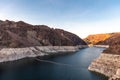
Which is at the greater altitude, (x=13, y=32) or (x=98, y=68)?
(x=13, y=32)

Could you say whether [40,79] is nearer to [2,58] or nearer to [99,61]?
[99,61]

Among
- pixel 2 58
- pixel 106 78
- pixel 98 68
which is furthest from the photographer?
pixel 2 58

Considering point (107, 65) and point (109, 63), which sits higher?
point (109, 63)

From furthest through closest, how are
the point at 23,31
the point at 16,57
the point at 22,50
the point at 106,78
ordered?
the point at 23,31 → the point at 22,50 → the point at 16,57 → the point at 106,78

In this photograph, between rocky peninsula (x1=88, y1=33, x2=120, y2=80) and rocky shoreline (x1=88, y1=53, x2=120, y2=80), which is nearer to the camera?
rocky shoreline (x1=88, y1=53, x2=120, y2=80)

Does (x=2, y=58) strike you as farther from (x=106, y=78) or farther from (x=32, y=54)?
(x=106, y=78)

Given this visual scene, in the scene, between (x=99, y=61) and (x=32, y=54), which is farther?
(x=32, y=54)

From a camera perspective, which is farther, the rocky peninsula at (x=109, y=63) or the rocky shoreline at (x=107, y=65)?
the rocky peninsula at (x=109, y=63)

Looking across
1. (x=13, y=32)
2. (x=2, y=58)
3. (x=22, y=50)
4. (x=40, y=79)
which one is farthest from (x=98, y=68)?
(x=13, y=32)

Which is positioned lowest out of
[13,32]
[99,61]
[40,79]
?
[40,79]

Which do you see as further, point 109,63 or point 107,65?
point 107,65
